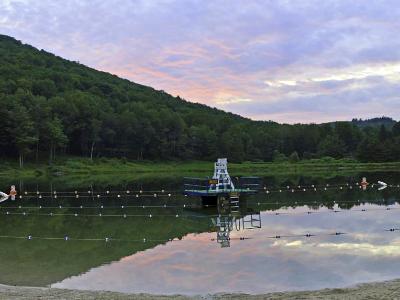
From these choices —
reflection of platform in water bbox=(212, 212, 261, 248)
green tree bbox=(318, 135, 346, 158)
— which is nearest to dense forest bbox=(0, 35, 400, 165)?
green tree bbox=(318, 135, 346, 158)

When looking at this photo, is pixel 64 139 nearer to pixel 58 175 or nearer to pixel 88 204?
pixel 58 175

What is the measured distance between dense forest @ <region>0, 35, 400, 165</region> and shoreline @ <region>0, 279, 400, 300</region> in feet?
264

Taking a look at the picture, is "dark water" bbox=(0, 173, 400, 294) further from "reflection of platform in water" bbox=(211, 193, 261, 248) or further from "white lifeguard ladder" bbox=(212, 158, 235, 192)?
"white lifeguard ladder" bbox=(212, 158, 235, 192)

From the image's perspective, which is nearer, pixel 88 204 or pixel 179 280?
pixel 179 280

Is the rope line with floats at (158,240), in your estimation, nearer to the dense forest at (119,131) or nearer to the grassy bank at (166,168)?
the grassy bank at (166,168)

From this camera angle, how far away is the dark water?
693 inches

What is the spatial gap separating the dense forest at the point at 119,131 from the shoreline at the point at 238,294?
8049 cm

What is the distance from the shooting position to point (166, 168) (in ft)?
361

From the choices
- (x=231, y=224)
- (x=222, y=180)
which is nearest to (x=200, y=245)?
(x=231, y=224)

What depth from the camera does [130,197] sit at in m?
47.0

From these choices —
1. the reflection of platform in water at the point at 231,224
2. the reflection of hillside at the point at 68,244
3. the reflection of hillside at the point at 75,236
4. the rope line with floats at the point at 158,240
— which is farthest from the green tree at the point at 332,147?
the rope line with floats at the point at 158,240

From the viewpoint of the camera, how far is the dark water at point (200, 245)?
17.6m

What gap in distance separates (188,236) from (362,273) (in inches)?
409

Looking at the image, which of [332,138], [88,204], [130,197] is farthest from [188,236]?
[332,138]
